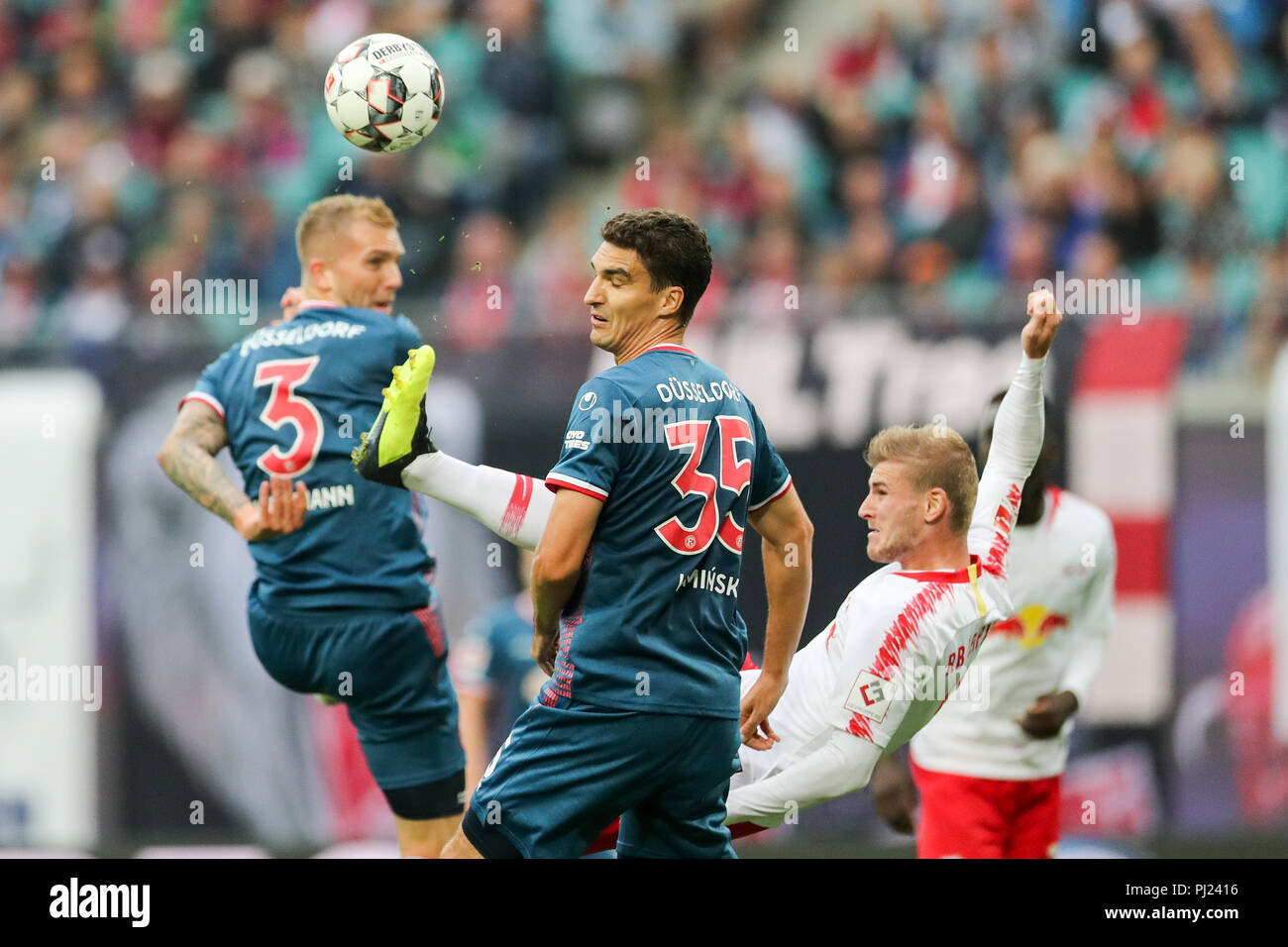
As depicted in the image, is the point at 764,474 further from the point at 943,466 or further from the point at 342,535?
the point at 342,535

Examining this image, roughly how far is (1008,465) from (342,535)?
248 cm

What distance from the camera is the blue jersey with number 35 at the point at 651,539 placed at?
4820 mm

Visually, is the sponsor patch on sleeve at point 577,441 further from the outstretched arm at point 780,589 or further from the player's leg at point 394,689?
the player's leg at point 394,689

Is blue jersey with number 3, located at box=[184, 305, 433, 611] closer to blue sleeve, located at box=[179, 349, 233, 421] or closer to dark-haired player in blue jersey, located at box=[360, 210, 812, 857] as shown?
blue sleeve, located at box=[179, 349, 233, 421]

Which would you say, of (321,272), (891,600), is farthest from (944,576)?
(321,272)

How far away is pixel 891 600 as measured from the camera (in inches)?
214

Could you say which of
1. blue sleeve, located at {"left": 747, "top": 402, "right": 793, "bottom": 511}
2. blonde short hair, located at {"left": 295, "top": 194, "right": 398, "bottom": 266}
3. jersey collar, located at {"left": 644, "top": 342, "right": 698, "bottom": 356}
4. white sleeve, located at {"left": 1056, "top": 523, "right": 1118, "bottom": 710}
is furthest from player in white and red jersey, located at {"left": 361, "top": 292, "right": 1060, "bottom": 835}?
blonde short hair, located at {"left": 295, "top": 194, "right": 398, "bottom": 266}

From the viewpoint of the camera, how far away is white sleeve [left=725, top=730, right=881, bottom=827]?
211 inches

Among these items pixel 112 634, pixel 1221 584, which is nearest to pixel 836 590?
pixel 1221 584

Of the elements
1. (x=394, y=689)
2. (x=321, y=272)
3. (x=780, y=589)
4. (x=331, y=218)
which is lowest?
(x=394, y=689)

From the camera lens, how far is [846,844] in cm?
845

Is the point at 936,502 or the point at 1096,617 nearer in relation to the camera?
the point at 936,502

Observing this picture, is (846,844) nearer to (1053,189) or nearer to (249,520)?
(249,520)

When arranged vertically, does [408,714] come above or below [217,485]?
below
